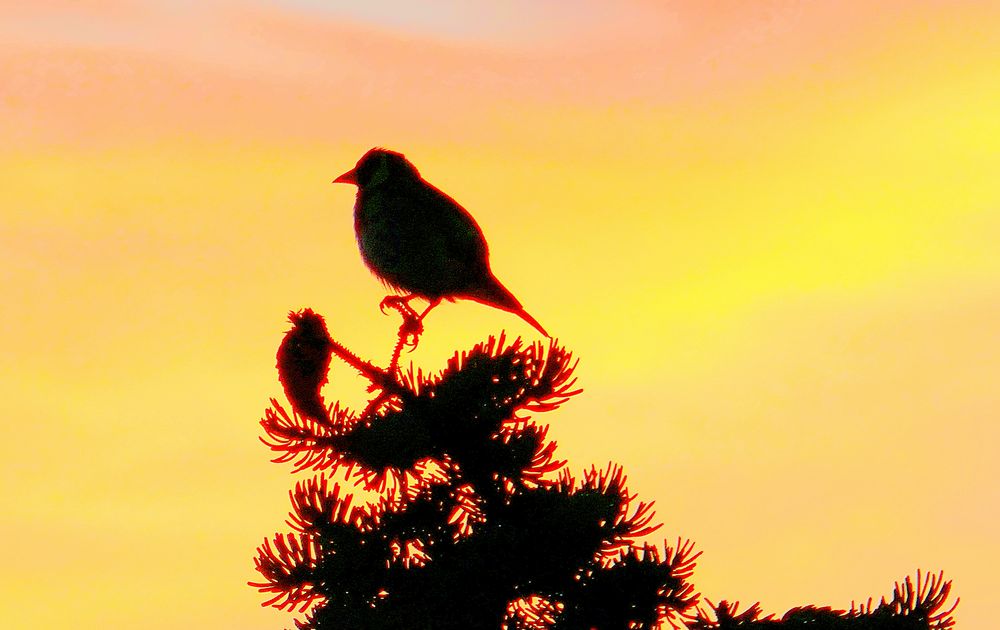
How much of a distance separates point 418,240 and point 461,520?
10.1 feet

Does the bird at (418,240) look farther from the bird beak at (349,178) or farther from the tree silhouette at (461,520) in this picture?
the tree silhouette at (461,520)

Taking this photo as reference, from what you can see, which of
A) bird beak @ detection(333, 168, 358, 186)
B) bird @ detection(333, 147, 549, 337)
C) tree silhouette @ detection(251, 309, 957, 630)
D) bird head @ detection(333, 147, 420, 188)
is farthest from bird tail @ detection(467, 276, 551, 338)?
tree silhouette @ detection(251, 309, 957, 630)

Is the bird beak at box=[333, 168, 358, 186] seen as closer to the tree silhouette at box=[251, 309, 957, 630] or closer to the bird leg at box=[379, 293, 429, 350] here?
the bird leg at box=[379, 293, 429, 350]

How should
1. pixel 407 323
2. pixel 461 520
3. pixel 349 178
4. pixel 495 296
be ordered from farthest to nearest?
pixel 349 178
pixel 495 296
pixel 407 323
pixel 461 520

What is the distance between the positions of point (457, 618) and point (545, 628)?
204 mm

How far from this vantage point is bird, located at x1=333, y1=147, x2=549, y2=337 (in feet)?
18.1

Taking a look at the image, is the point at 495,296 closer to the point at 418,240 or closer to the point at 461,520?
the point at 418,240

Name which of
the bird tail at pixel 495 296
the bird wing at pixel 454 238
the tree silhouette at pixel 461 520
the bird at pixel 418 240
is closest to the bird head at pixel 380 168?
the bird at pixel 418 240

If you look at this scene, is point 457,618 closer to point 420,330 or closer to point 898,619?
point 898,619

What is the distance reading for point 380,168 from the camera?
5824mm

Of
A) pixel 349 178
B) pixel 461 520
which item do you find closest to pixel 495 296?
pixel 349 178

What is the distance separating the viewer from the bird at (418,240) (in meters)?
5.51

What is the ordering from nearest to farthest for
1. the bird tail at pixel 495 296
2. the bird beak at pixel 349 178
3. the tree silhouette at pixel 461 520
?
the tree silhouette at pixel 461 520 < the bird tail at pixel 495 296 < the bird beak at pixel 349 178

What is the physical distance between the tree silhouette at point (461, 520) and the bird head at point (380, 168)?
122 inches
